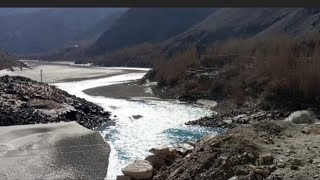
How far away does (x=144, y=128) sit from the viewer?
109ft

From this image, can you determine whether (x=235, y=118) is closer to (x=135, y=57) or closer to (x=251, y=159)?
(x=251, y=159)

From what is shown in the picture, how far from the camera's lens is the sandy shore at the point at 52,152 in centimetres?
2069

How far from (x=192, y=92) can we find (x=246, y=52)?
59.5ft

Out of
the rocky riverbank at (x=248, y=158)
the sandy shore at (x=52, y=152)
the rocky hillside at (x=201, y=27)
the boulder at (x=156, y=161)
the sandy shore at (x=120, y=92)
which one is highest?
the rocky hillside at (x=201, y=27)

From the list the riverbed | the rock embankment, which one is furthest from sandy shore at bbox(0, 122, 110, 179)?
the rock embankment

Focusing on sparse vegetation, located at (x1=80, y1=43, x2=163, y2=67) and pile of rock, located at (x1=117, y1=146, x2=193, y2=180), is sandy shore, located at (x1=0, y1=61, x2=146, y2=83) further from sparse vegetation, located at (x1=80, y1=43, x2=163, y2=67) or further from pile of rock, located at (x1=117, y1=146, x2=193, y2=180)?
pile of rock, located at (x1=117, y1=146, x2=193, y2=180)

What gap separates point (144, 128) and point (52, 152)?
389 inches

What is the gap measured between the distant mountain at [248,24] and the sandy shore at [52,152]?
79.6 metres

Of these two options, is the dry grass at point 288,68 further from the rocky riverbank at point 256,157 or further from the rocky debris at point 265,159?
the rocky debris at point 265,159

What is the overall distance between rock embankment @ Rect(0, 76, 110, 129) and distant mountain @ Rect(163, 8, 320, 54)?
67.9m

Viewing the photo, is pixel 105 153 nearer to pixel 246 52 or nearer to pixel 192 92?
pixel 192 92

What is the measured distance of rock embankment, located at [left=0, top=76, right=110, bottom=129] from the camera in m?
35.7

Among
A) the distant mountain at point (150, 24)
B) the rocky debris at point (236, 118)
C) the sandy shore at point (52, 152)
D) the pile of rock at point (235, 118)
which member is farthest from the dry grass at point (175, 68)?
the distant mountain at point (150, 24)

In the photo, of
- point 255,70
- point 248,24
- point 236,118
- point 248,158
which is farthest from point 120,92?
point 248,24
